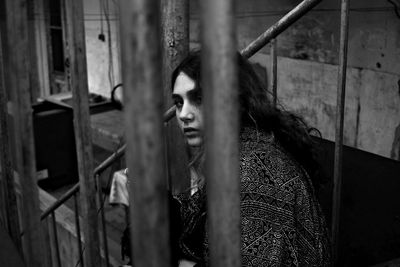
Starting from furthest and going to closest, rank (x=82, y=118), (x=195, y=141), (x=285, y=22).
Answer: (x=285, y=22) → (x=195, y=141) → (x=82, y=118)

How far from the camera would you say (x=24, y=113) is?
110 centimetres

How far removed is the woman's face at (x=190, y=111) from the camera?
1896mm

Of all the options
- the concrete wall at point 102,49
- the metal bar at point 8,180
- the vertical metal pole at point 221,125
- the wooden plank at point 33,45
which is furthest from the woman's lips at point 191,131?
the wooden plank at point 33,45

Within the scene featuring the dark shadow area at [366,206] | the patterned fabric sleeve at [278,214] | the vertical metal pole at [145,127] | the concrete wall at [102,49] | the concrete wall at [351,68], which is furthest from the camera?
the concrete wall at [102,49]

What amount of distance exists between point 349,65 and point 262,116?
355 cm

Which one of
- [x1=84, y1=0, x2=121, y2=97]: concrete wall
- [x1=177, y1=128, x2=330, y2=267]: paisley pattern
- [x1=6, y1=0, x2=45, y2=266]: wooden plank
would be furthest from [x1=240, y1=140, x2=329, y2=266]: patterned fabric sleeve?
[x1=84, y1=0, x2=121, y2=97]: concrete wall

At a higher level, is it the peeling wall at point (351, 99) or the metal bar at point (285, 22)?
the metal bar at point (285, 22)

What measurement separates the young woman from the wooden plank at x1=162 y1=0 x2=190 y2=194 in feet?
1.66

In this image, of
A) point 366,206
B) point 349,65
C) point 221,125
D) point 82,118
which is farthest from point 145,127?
point 349,65

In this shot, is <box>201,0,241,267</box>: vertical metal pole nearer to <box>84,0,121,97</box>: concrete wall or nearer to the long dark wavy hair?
the long dark wavy hair

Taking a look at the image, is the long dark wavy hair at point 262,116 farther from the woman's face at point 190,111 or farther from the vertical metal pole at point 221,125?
the vertical metal pole at point 221,125

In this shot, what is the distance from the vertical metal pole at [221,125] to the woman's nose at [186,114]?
45.3 inches

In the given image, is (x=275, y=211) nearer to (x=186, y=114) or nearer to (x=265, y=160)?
(x=265, y=160)

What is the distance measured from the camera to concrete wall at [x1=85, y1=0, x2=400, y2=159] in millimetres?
4848
